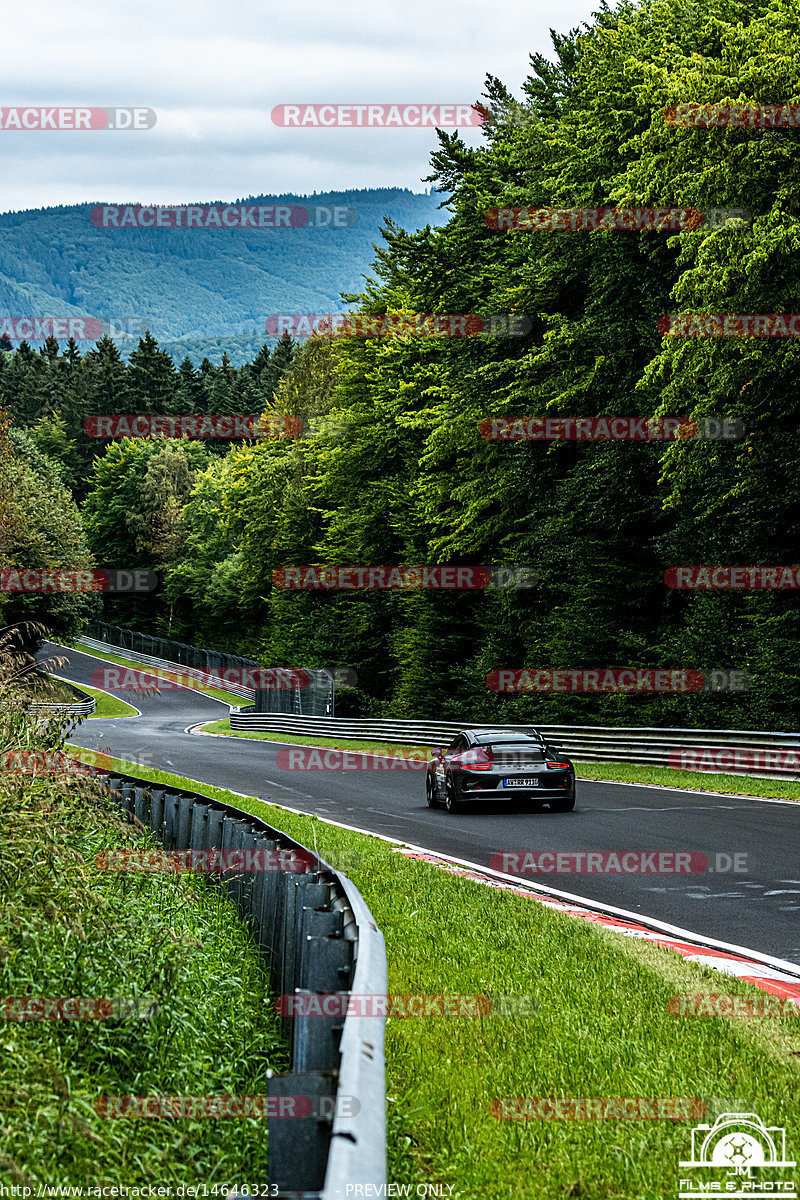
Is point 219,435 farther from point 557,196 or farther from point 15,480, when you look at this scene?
point 557,196

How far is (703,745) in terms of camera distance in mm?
24578

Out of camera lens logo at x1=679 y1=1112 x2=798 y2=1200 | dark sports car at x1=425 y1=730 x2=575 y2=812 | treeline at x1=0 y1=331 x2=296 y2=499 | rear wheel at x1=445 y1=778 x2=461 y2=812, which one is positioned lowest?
rear wheel at x1=445 y1=778 x2=461 y2=812

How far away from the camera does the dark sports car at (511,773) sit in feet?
60.2

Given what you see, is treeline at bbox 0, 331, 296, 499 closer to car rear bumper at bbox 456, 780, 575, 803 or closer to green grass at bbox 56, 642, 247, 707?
green grass at bbox 56, 642, 247, 707

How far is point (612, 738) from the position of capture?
2820 centimetres

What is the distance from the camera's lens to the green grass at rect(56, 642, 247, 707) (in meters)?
77.8

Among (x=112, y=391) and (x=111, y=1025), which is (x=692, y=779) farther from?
(x=112, y=391)

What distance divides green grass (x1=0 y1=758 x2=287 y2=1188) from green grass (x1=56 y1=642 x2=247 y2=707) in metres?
66.7

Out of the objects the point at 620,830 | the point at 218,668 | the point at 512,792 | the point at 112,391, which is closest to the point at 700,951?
the point at 620,830

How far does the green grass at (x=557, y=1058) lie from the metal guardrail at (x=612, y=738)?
11.4 metres

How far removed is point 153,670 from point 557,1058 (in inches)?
3417

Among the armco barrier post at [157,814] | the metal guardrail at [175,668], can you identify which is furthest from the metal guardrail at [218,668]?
the armco barrier post at [157,814]

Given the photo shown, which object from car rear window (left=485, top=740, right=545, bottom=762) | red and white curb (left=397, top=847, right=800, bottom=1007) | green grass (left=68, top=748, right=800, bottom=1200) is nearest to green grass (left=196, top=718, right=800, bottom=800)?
car rear window (left=485, top=740, right=545, bottom=762)

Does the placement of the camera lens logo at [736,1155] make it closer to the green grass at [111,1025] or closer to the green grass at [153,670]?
the green grass at [111,1025]
